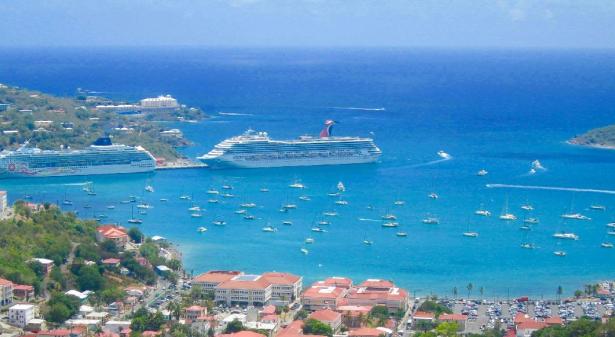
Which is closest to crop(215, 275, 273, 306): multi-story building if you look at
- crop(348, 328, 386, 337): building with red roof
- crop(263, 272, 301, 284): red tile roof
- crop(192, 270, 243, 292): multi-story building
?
crop(192, 270, 243, 292): multi-story building

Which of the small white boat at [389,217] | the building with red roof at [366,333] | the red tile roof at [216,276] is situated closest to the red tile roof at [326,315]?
the building with red roof at [366,333]

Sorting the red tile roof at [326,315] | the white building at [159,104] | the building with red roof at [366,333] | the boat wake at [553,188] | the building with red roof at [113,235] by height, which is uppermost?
the white building at [159,104]

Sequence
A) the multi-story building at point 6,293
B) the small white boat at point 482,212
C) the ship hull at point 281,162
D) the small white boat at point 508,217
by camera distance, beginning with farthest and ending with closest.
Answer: the ship hull at point 281,162
the small white boat at point 482,212
the small white boat at point 508,217
the multi-story building at point 6,293

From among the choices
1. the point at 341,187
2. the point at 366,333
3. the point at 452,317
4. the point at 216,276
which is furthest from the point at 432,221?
the point at 366,333

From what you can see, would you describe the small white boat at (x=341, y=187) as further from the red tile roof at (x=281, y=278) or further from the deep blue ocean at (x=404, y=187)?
the red tile roof at (x=281, y=278)

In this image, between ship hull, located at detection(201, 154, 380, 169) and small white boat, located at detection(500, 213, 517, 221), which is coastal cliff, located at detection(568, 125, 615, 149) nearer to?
ship hull, located at detection(201, 154, 380, 169)

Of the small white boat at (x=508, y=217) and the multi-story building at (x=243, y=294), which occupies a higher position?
the small white boat at (x=508, y=217)

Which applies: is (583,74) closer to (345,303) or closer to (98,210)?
(98,210)
